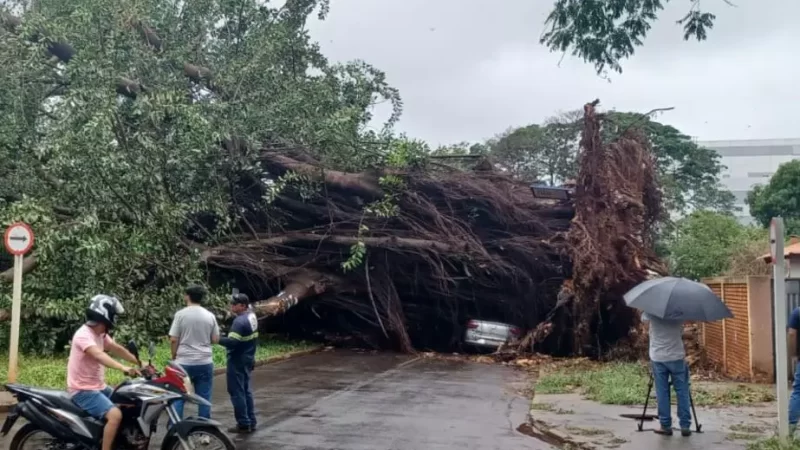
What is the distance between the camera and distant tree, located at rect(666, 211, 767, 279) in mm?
26016

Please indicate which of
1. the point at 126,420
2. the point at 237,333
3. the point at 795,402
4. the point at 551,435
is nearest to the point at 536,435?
the point at 551,435

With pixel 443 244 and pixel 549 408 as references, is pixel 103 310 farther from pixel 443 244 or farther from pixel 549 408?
pixel 443 244

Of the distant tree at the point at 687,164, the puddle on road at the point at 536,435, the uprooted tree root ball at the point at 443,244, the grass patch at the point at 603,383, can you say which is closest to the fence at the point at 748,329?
the grass patch at the point at 603,383

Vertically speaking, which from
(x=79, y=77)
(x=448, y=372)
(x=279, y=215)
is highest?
(x=79, y=77)

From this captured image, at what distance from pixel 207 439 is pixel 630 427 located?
5.29 m

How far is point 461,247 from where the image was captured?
19812 mm

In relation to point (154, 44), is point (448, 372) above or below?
below

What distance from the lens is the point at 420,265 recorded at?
21.7 metres

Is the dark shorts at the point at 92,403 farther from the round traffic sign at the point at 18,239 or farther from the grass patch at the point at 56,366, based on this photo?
the round traffic sign at the point at 18,239

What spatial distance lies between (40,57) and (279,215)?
6928 millimetres

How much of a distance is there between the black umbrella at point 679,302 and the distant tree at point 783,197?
33224mm

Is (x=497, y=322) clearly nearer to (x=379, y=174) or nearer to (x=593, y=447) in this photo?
(x=379, y=174)

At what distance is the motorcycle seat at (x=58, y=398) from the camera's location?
6656 millimetres

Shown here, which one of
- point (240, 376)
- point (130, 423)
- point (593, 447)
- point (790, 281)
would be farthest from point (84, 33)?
point (790, 281)
